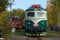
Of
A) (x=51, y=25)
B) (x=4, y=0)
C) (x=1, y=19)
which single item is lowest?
(x=51, y=25)

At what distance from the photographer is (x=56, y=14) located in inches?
1799

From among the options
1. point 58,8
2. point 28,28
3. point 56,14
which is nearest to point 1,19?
point 28,28

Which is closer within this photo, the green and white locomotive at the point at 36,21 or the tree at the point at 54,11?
the green and white locomotive at the point at 36,21

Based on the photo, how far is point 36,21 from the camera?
2905 centimetres

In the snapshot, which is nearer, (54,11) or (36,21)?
(36,21)

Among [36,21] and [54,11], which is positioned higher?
[54,11]

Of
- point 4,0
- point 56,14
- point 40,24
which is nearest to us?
point 4,0

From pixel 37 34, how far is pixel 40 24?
128 centimetres

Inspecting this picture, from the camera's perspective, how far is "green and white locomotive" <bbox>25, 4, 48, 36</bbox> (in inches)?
1144

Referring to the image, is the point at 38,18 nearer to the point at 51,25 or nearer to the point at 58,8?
the point at 58,8

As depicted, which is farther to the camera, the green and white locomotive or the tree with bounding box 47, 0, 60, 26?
the tree with bounding box 47, 0, 60, 26

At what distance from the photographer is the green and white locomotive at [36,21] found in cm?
2905

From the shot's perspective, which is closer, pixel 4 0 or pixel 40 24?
pixel 4 0

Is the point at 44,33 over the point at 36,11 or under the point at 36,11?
under
